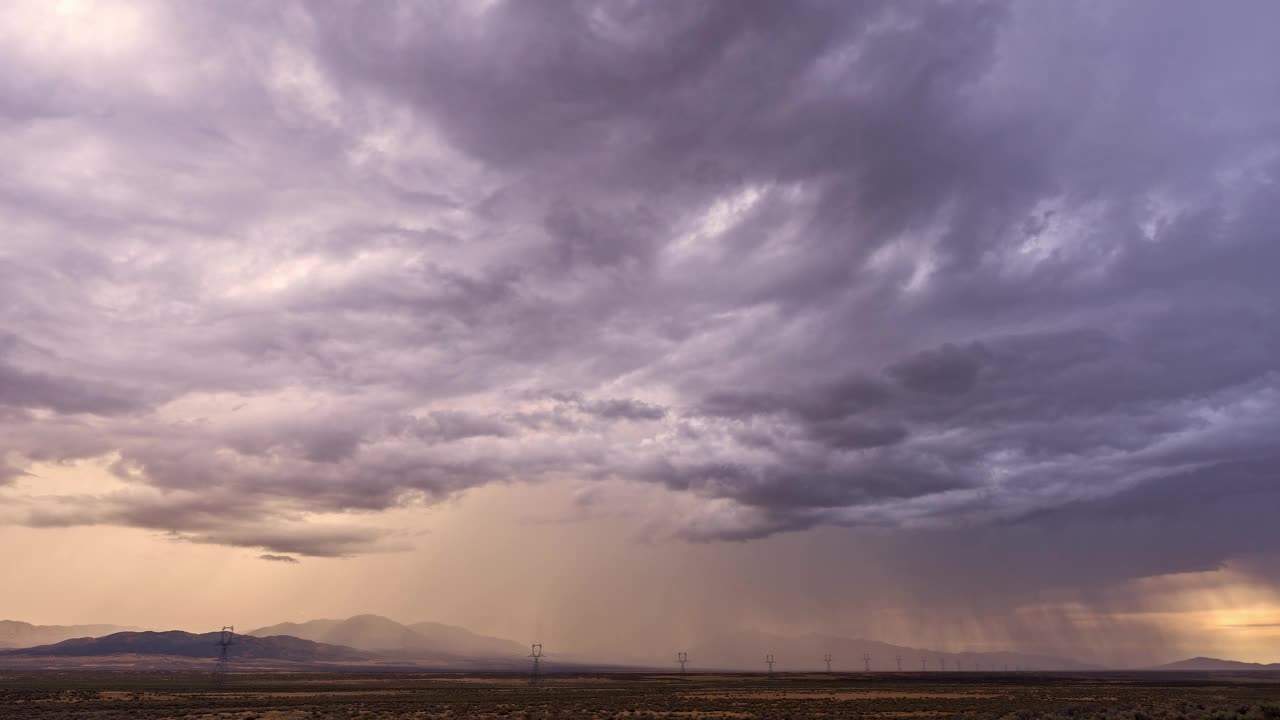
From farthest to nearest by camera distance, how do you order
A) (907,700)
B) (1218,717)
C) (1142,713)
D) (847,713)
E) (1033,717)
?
1. (907,700)
2. (847,713)
3. (1033,717)
4. (1142,713)
5. (1218,717)

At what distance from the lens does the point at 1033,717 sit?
6581cm

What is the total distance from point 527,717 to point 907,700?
59.9 m

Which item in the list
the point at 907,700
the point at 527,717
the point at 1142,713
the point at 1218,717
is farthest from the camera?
the point at 907,700

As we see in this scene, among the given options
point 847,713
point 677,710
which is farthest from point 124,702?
point 847,713

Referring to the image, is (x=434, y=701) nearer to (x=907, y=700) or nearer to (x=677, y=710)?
(x=677, y=710)

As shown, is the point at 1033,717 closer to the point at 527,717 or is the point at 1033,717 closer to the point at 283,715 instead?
the point at 527,717

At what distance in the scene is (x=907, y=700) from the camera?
11562 cm

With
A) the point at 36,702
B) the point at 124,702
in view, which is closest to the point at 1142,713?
the point at 124,702

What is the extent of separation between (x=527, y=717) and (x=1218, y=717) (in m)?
58.1

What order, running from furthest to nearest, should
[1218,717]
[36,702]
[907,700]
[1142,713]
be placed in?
[907,700], [36,702], [1142,713], [1218,717]

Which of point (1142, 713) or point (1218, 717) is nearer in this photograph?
point (1218, 717)

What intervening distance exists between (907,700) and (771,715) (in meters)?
40.4

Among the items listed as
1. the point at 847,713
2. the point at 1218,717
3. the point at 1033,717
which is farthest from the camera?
the point at 847,713

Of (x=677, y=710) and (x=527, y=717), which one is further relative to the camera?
(x=677, y=710)
